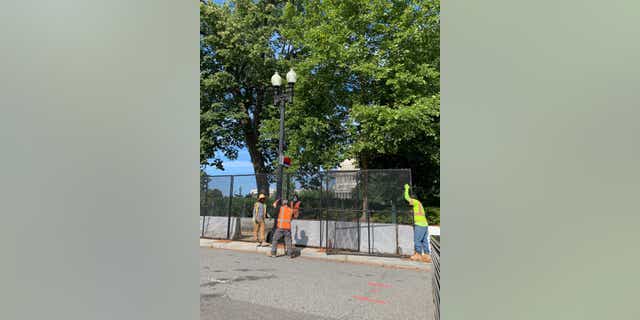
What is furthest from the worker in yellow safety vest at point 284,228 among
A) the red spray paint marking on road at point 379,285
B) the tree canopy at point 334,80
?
the red spray paint marking on road at point 379,285

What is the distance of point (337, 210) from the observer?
10477 millimetres

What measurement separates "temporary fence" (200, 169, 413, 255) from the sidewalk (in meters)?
0.44

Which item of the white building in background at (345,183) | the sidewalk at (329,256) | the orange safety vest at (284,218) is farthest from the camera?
A: the white building in background at (345,183)

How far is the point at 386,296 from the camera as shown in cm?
568

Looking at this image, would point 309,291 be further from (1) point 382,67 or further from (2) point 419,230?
(1) point 382,67

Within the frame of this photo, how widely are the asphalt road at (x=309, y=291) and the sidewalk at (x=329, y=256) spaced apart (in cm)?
38

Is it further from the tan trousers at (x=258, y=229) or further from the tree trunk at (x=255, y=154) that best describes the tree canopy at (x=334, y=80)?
the tan trousers at (x=258, y=229)

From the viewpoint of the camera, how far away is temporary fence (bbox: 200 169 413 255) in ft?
31.6

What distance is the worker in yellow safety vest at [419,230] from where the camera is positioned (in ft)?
27.7

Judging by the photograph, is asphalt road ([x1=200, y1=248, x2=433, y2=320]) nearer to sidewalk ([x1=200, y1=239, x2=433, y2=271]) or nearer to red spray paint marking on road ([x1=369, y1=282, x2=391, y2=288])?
red spray paint marking on road ([x1=369, y1=282, x2=391, y2=288])

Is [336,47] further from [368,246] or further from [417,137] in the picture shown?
[368,246]
